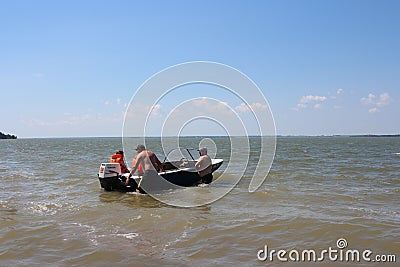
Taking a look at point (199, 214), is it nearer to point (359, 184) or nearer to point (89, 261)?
point (89, 261)

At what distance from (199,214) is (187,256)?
140 inches

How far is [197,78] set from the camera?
10.9m

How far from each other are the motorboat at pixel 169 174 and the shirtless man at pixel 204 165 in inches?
8.0

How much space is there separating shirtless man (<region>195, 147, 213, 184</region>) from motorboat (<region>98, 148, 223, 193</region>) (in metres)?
0.20

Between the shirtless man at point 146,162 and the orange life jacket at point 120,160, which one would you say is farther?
the orange life jacket at point 120,160

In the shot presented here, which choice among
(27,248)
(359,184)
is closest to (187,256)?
(27,248)

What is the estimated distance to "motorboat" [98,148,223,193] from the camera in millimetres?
14195

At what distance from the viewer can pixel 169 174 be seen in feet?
48.6

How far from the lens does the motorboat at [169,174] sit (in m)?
14.2

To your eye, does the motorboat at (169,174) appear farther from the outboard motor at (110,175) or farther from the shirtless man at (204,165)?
the shirtless man at (204,165)

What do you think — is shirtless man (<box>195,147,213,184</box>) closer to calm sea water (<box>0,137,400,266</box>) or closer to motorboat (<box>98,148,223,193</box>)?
motorboat (<box>98,148,223,193</box>)

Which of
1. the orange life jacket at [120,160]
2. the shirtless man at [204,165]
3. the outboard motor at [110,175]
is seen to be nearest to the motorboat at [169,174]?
the outboard motor at [110,175]

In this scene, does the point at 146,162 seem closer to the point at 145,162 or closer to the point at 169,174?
the point at 145,162

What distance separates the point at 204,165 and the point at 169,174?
6.17ft
